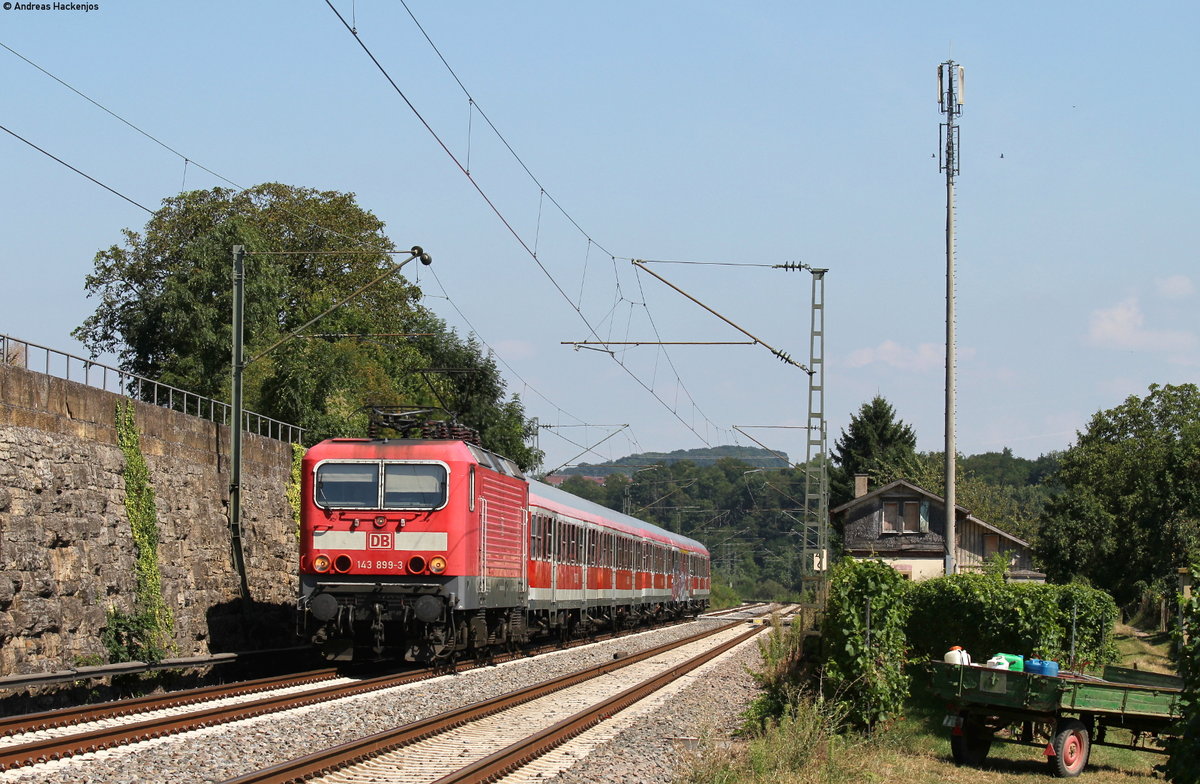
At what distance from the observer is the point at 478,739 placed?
12820 millimetres

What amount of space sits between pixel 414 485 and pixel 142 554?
3936 mm

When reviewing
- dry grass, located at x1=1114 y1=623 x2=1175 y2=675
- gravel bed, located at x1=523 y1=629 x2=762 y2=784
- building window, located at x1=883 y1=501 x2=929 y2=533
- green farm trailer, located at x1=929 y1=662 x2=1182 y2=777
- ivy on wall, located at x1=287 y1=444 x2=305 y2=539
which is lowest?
dry grass, located at x1=1114 y1=623 x2=1175 y2=675

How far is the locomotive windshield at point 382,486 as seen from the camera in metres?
18.9

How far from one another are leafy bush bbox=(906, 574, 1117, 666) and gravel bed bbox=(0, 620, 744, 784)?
12.3 feet

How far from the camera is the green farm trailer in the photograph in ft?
39.1

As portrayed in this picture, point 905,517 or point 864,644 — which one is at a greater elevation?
point 905,517

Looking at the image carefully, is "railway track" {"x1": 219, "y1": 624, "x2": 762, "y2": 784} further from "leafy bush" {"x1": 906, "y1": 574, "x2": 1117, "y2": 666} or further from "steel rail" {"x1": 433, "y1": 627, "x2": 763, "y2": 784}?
"leafy bush" {"x1": 906, "y1": 574, "x2": 1117, "y2": 666}

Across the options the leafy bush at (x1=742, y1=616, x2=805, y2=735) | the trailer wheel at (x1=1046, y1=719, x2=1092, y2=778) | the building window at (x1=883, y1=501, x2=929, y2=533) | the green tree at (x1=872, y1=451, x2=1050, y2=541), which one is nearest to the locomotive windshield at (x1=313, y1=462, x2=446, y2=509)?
the leafy bush at (x1=742, y1=616, x2=805, y2=735)

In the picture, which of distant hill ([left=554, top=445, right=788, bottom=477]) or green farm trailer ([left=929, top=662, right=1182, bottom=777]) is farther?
distant hill ([left=554, top=445, right=788, bottom=477])

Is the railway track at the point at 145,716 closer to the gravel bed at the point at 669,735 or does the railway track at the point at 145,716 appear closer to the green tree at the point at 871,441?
the gravel bed at the point at 669,735

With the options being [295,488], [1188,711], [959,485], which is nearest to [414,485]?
[295,488]

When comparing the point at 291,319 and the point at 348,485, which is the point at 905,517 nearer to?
the point at 291,319

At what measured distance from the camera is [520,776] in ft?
35.4

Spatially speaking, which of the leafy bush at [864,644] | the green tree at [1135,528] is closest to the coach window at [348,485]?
the leafy bush at [864,644]
